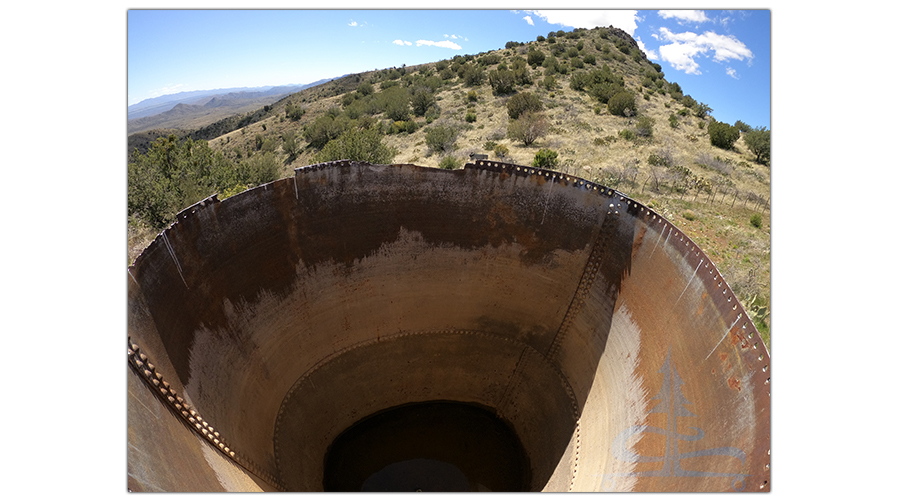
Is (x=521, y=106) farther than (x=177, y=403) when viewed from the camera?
Yes

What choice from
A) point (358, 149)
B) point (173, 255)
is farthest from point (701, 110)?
point (173, 255)

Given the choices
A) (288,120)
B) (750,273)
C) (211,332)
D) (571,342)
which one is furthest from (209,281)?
(288,120)

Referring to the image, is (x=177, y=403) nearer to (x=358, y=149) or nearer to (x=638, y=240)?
(x=638, y=240)

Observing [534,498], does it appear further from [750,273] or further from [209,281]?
[750,273]

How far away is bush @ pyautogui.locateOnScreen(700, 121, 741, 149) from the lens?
18.1 metres

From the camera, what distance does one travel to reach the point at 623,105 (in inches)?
813

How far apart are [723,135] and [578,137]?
6.39 m

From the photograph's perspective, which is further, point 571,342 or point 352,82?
point 352,82

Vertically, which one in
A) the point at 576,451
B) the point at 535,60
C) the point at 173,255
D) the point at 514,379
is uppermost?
the point at 535,60

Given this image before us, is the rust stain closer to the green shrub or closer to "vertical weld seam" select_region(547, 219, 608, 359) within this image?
"vertical weld seam" select_region(547, 219, 608, 359)

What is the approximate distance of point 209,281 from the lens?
6273mm

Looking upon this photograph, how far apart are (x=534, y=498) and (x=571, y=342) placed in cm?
441

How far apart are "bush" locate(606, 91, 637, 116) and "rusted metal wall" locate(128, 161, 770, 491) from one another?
1600 cm

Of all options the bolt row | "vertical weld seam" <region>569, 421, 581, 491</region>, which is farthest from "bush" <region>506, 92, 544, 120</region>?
the bolt row
